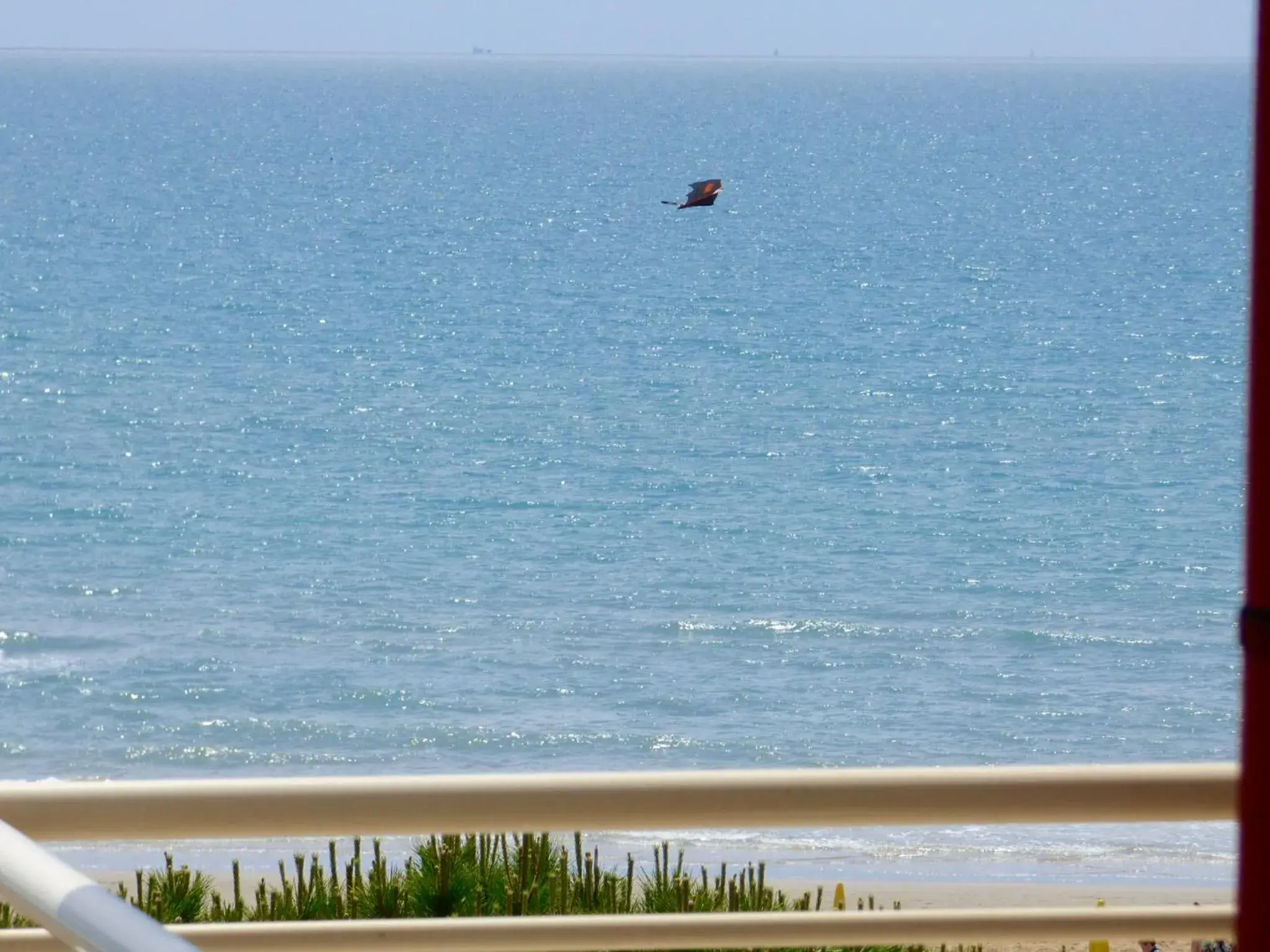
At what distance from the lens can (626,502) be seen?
22812 millimetres

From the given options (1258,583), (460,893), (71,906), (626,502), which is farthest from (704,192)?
(1258,583)

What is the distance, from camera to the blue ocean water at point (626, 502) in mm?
13914

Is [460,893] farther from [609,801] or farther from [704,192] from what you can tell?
[704,192]

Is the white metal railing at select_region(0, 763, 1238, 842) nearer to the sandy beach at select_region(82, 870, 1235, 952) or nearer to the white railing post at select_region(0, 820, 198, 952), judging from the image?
the white railing post at select_region(0, 820, 198, 952)

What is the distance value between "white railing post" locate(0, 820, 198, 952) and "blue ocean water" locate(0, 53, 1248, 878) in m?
8.45

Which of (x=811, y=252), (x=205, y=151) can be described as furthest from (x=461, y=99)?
(x=811, y=252)

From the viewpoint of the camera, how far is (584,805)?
1625mm

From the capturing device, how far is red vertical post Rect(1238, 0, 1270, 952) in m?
0.75

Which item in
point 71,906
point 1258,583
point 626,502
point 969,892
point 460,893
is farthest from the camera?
point 626,502

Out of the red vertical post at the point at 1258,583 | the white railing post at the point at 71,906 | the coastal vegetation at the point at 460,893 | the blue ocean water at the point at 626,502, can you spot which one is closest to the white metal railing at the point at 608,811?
the white railing post at the point at 71,906

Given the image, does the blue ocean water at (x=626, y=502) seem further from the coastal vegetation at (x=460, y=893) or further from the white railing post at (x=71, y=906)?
the white railing post at (x=71, y=906)

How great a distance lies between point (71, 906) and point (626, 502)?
2166 cm

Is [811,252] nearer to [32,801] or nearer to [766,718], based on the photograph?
[766,718]

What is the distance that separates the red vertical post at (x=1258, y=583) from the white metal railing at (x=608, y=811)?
87cm
